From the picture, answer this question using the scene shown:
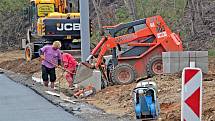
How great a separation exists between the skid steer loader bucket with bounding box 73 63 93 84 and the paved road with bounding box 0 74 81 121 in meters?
1.43

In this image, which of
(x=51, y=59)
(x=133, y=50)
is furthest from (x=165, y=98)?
(x=51, y=59)

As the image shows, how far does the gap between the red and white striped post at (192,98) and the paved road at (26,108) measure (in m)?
4.81

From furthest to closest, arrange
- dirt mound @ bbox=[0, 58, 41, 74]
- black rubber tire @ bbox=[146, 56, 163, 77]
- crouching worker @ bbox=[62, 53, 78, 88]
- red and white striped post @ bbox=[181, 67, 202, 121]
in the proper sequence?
dirt mound @ bbox=[0, 58, 41, 74]
crouching worker @ bbox=[62, 53, 78, 88]
black rubber tire @ bbox=[146, 56, 163, 77]
red and white striped post @ bbox=[181, 67, 202, 121]

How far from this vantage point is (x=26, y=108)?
14297 millimetres

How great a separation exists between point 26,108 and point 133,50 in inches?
213

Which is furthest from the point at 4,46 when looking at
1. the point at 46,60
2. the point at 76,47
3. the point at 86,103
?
the point at 86,103

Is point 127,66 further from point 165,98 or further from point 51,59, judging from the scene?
point 165,98

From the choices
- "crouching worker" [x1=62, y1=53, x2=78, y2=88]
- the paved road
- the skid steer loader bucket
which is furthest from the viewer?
"crouching worker" [x1=62, y1=53, x2=78, y2=88]

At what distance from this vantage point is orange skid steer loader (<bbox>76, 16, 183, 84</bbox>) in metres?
18.3

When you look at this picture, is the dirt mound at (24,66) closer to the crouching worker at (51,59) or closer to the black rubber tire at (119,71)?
the crouching worker at (51,59)

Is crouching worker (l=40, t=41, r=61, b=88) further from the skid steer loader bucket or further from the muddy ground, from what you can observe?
the muddy ground

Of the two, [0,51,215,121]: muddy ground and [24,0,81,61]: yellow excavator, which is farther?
[24,0,81,61]: yellow excavator

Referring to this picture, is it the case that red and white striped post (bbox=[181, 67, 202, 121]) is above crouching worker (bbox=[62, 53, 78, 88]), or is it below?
above

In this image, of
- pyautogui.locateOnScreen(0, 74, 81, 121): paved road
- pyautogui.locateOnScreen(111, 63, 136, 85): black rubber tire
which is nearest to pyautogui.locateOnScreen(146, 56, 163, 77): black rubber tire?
pyautogui.locateOnScreen(111, 63, 136, 85): black rubber tire
